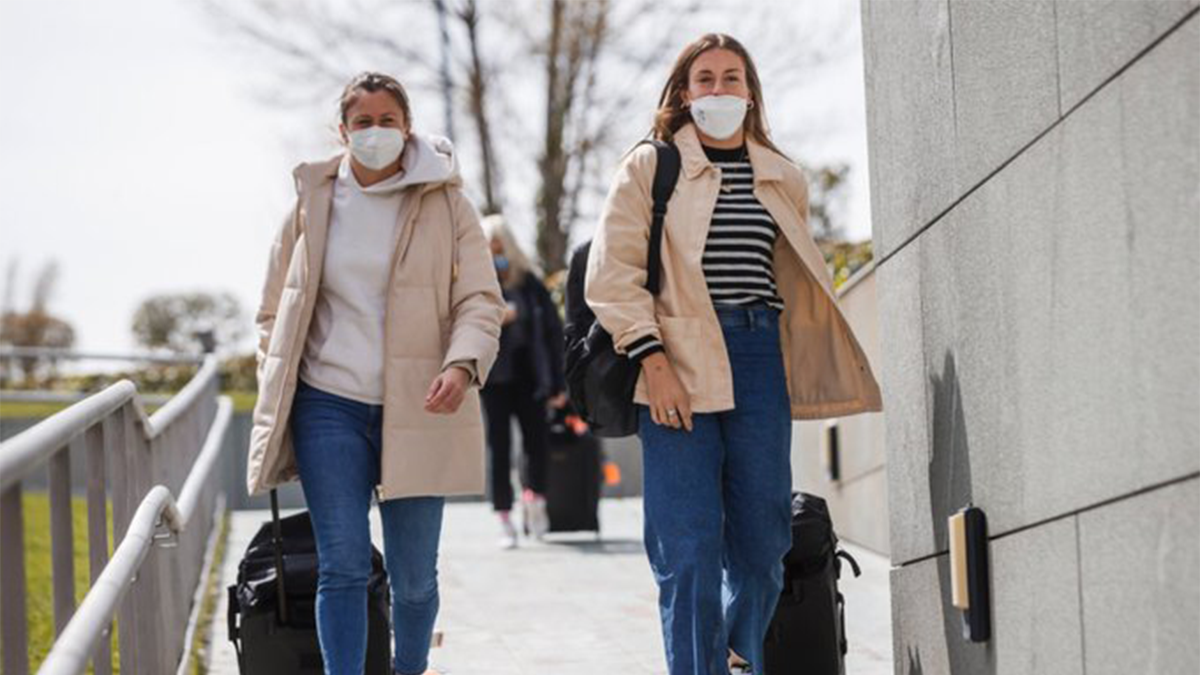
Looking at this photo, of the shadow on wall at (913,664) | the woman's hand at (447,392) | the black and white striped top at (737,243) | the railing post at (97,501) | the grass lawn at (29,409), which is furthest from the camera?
the grass lawn at (29,409)

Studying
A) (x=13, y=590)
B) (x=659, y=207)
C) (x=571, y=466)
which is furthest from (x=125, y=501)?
(x=571, y=466)

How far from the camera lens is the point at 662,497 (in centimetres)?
574

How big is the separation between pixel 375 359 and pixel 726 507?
3.50 ft

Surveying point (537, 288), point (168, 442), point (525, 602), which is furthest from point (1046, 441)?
point (537, 288)

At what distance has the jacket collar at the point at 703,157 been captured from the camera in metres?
5.84

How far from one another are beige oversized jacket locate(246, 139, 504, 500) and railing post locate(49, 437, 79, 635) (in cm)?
149

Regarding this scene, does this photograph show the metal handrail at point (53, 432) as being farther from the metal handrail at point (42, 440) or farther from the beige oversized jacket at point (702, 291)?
the beige oversized jacket at point (702, 291)

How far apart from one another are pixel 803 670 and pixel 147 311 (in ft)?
241

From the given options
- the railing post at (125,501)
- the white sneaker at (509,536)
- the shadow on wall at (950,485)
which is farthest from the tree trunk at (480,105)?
the shadow on wall at (950,485)

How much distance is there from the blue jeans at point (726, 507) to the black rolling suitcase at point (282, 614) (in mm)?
928

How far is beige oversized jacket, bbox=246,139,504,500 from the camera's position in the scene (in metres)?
5.97

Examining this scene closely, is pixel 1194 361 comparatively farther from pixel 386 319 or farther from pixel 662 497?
pixel 386 319

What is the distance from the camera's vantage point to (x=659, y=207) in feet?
19.1

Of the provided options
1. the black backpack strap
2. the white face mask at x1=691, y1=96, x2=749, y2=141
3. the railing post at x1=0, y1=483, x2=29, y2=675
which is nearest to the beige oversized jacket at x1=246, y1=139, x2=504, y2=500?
the black backpack strap
